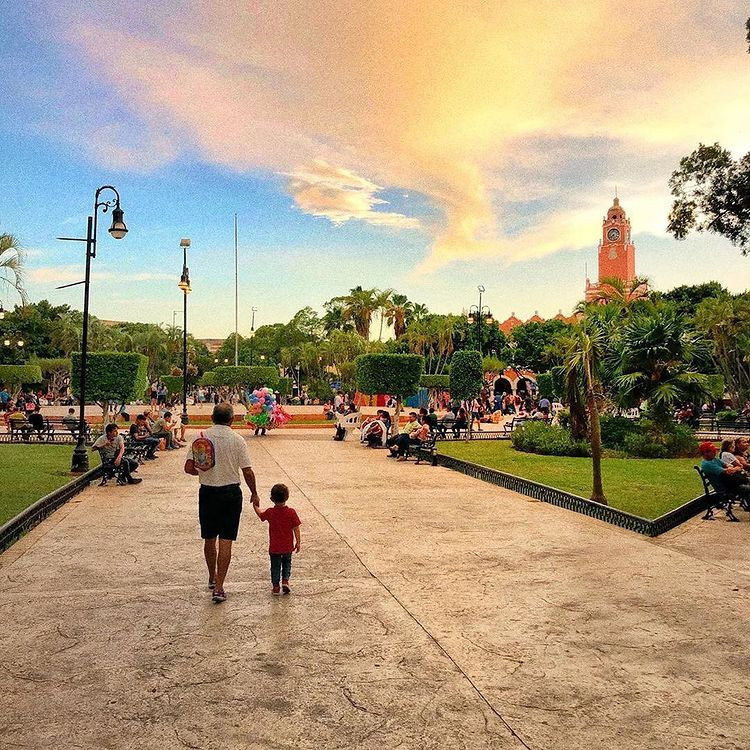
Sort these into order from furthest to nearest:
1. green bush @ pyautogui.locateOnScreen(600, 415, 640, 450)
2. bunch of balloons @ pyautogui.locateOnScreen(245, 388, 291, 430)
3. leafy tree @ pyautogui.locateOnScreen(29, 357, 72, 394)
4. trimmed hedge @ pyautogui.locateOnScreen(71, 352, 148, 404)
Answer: leafy tree @ pyautogui.locateOnScreen(29, 357, 72, 394) < bunch of balloons @ pyautogui.locateOnScreen(245, 388, 291, 430) < trimmed hedge @ pyautogui.locateOnScreen(71, 352, 148, 404) < green bush @ pyautogui.locateOnScreen(600, 415, 640, 450)

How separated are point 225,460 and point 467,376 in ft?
67.3

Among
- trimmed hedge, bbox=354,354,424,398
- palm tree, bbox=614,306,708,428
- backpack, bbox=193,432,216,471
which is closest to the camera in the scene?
backpack, bbox=193,432,216,471

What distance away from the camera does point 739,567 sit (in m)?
7.63

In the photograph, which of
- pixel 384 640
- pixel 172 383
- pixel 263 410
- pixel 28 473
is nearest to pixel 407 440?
pixel 28 473

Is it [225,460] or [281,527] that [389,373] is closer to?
[281,527]

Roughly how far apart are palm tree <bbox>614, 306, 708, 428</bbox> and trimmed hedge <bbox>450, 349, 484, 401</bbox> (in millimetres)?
6885

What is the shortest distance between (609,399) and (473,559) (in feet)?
46.1

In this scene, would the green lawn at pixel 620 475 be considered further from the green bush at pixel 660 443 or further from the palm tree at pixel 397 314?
the palm tree at pixel 397 314

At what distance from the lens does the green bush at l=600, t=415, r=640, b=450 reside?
20.6m

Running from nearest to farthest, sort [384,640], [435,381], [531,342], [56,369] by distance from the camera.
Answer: [384,640]
[435,381]
[56,369]
[531,342]

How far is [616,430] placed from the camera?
68.4 ft

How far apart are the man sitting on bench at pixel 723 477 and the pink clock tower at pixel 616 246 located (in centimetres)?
12940

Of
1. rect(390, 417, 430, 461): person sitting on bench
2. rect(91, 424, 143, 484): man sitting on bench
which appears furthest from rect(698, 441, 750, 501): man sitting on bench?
rect(91, 424, 143, 484): man sitting on bench

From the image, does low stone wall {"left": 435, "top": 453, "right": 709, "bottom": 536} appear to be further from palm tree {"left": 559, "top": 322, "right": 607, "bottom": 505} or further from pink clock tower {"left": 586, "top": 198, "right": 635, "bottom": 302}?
pink clock tower {"left": 586, "top": 198, "right": 635, "bottom": 302}
